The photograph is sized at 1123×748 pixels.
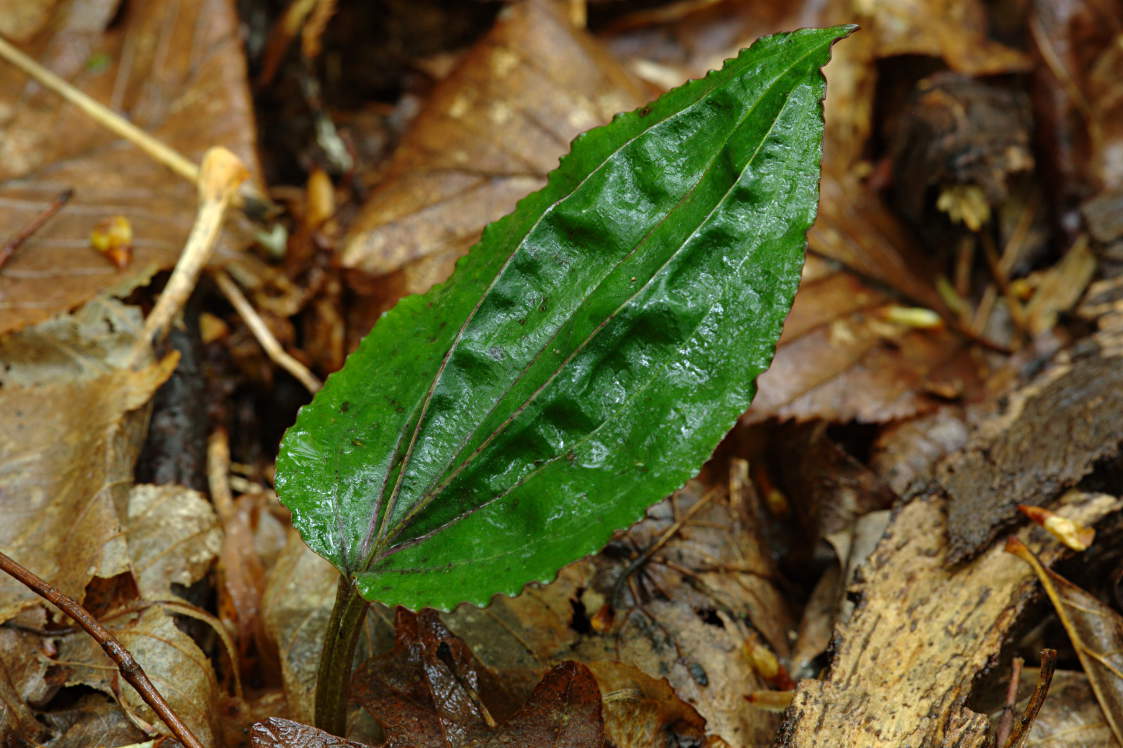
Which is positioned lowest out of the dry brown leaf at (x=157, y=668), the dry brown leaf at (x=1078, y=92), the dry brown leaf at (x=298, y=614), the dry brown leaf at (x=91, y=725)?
the dry brown leaf at (x=91, y=725)

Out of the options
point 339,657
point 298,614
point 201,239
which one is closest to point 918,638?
point 339,657

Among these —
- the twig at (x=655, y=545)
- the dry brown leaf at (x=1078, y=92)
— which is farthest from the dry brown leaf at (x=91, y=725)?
the dry brown leaf at (x=1078, y=92)

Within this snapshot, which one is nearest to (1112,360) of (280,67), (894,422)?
(894,422)

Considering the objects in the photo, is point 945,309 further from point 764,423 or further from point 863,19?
point 863,19

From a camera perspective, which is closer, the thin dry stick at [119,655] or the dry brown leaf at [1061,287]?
the thin dry stick at [119,655]

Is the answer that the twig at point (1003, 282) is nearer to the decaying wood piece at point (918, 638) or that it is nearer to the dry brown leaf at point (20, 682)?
the decaying wood piece at point (918, 638)

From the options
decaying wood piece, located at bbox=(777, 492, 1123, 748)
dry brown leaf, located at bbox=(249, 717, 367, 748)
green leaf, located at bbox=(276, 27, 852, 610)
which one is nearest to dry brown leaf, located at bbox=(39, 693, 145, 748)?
dry brown leaf, located at bbox=(249, 717, 367, 748)

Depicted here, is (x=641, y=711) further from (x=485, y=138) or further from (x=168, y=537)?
(x=485, y=138)
